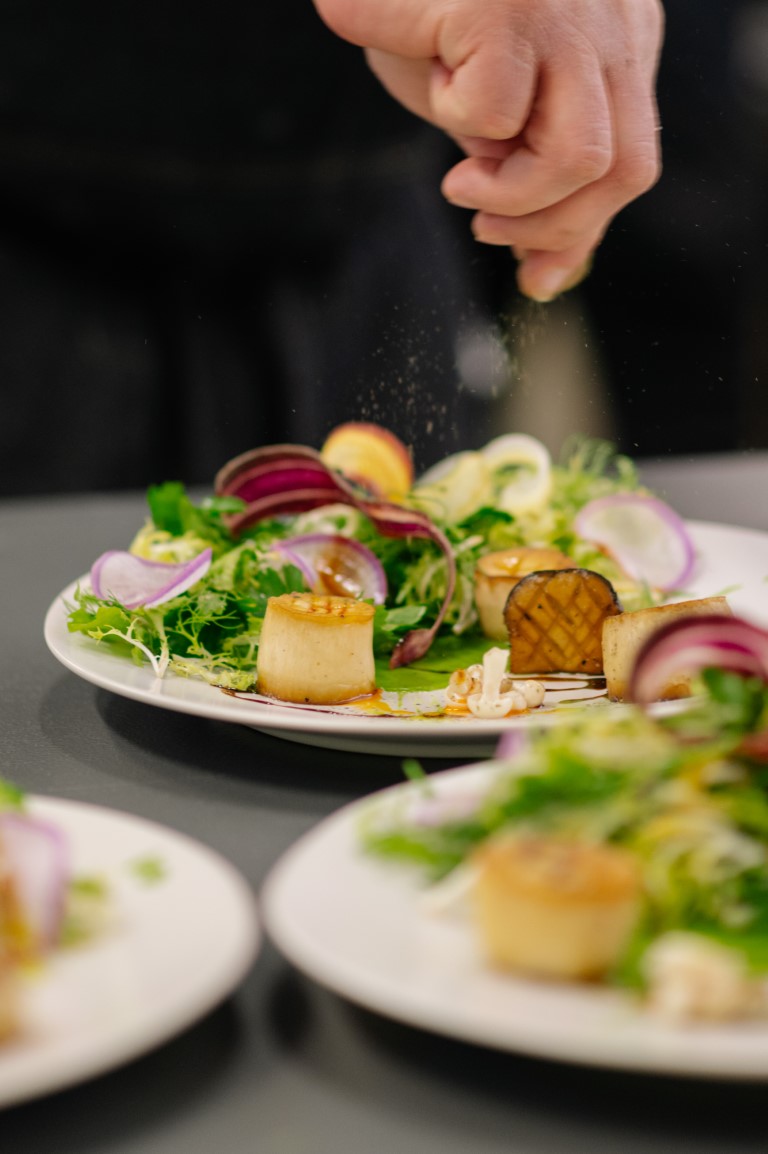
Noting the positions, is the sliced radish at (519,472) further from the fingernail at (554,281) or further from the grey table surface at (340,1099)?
the grey table surface at (340,1099)

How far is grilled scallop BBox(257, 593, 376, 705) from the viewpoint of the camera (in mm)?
1854

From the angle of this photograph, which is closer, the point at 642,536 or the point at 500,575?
the point at 500,575

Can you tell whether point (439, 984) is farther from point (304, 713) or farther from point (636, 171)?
point (636, 171)

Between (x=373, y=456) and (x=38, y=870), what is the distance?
214 centimetres

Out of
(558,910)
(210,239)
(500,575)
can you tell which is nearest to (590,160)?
(500,575)

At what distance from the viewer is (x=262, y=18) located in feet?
13.1

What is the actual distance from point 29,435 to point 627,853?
11.5 feet

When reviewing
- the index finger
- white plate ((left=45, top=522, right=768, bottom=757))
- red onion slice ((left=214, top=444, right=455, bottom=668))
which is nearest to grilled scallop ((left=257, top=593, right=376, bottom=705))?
white plate ((left=45, top=522, right=768, bottom=757))

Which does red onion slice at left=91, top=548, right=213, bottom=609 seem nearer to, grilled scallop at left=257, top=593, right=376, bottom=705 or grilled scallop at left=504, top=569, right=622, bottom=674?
grilled scallop at left=257, top=593, right=376, bottom=705

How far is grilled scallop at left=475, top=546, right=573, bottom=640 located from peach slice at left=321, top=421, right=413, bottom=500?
0.71m

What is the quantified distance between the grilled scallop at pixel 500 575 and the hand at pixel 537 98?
1.67 feet

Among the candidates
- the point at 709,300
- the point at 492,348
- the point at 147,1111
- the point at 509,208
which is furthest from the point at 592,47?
the point at 709,300

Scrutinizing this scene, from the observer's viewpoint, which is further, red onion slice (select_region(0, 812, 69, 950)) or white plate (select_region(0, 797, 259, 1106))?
red onion slice (select_region(0, 812, 69, 950))

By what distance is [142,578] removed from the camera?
2172mm
